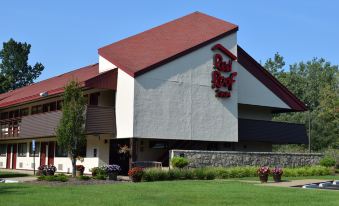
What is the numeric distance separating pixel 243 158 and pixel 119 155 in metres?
8.26

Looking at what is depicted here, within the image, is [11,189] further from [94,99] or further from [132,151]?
[94,99]

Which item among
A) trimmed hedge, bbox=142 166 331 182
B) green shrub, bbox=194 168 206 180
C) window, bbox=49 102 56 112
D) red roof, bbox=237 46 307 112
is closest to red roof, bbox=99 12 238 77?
red roof, bbox=237 46 307 112

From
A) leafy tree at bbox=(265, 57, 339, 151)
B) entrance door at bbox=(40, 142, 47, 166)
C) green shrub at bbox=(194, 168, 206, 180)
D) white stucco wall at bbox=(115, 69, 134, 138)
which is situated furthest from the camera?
leafy tree at bbox=(265, 57, 339, 151)

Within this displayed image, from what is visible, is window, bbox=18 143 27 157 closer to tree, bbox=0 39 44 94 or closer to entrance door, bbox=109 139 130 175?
entrance door, bbox=109 139 130 175

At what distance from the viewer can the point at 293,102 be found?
140 ft

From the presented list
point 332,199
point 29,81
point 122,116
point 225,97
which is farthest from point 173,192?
point 29,81

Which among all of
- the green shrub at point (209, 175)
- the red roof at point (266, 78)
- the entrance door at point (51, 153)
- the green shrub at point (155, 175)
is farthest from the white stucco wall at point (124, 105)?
the entrance door at point (51, 153)

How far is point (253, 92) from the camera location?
1547 inches

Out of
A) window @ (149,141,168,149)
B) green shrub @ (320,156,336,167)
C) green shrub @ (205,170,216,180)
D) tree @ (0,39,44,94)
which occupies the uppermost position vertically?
tree @ (0,39,44,94)

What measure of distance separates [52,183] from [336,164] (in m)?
24.0

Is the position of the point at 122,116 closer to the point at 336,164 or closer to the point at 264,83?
the point at 264,83

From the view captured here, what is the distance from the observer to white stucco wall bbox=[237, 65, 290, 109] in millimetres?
38469

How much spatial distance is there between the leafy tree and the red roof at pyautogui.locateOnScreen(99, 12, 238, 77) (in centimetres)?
3284

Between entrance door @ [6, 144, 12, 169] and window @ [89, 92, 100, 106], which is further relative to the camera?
entrance door @ [6, 144, 12, 169]
